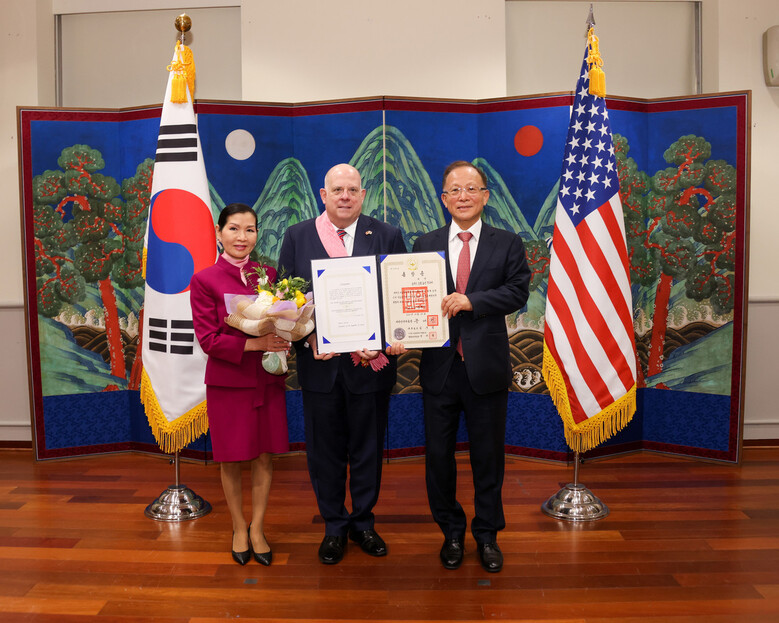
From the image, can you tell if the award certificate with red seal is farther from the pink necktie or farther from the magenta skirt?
the magenta skirt

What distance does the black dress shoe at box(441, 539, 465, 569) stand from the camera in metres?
3.07

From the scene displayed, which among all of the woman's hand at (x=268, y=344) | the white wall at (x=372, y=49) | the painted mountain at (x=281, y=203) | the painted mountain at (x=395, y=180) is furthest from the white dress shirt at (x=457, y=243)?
the white wall at (x=372, y=49)

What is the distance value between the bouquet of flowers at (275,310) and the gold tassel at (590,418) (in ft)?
4.67

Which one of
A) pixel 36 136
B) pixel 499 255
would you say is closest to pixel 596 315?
pixel 499 255

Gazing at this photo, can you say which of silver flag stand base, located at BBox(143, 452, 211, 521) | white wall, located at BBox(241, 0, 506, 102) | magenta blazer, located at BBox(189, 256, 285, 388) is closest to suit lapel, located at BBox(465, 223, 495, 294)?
magenta blazer, located at BBox(189, 256, 285, 388)

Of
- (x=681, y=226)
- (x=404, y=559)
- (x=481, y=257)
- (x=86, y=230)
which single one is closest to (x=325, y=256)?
(x=481, y=257)

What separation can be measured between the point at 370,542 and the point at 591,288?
168 centimetres

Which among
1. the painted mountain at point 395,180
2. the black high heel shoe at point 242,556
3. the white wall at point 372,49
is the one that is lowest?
the black high heel shoe at point 242,556

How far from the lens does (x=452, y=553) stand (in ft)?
10.1

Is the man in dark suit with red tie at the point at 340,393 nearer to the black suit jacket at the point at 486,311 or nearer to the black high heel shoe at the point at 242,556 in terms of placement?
the black suit jacket at the point at 486,311

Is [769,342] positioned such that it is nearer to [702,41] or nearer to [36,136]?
[702,41]

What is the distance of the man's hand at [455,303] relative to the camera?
9.45 feet

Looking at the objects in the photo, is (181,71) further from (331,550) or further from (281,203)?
(331,550)

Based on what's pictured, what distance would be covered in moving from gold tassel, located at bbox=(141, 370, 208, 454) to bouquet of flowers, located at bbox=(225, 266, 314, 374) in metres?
0.95
